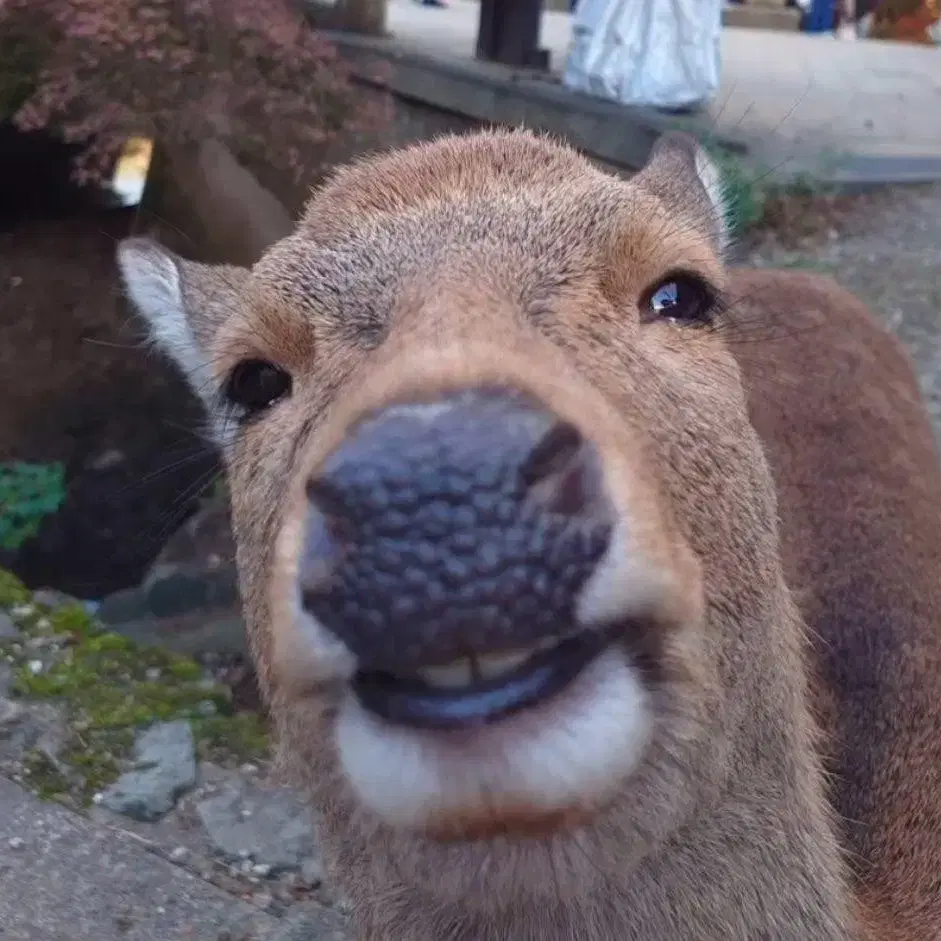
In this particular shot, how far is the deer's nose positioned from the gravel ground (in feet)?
19.1

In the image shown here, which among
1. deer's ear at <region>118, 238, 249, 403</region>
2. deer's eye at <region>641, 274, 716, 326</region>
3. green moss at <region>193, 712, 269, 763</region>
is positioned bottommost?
green moss at <region>193, 712, 269, 763</region>

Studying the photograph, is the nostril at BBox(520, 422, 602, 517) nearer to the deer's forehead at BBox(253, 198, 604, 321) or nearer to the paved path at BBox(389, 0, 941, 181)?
the deer's forehead at BBox(253, 198, 604, 321)

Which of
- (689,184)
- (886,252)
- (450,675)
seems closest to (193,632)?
(689,184)

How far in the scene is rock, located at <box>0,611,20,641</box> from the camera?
486 cm

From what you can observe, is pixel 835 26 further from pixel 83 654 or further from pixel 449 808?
pixel 449 808

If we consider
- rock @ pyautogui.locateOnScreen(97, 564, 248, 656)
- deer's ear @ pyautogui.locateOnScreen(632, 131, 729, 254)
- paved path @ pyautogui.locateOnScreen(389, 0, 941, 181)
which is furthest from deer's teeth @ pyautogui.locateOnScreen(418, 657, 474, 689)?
paved path @ pyautogui.locateOnScreen(389, 0, 941, 181)

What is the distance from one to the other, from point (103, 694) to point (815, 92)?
467 inches

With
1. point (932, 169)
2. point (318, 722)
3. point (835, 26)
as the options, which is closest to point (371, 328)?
point (318, 722)

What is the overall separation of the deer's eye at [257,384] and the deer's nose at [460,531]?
0.86 metres

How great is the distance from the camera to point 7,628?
4.93 m

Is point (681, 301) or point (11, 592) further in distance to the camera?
point (11, 592)

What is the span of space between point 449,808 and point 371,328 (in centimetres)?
81

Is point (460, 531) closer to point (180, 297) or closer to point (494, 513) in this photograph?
point (494, 513)

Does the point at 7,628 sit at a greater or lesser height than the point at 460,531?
lesser
